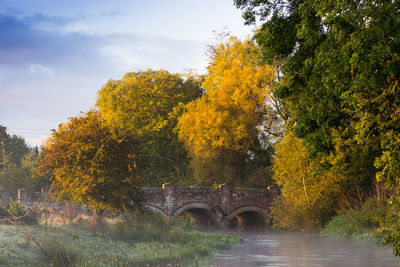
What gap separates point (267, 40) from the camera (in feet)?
49.3

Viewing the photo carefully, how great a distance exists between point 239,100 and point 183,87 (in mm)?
12505

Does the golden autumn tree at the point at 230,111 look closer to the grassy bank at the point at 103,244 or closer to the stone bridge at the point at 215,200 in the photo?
the stone bridge at the point at 215,200

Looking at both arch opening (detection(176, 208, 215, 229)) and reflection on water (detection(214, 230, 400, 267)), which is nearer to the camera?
reflection on water (detection(214, 230, 400, 267))

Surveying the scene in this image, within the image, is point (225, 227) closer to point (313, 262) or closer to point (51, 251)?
point (313, 262)

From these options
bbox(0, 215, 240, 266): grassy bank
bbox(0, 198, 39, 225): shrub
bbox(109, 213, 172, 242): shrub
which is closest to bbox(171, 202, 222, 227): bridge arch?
bbox(0, 215, 240, 266): grassy bank

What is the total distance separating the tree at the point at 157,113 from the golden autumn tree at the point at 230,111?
585 centimetres

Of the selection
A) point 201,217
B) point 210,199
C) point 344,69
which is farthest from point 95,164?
point 201,217

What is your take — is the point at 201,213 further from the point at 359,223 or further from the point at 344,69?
the point at 344,69

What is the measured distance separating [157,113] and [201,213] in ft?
34.6

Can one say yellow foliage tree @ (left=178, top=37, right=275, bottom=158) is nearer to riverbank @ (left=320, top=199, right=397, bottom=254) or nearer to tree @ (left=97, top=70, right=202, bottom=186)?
tree @ (left=97, top=70, right=202, bottom=186)

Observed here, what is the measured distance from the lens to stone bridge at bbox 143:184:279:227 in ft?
132

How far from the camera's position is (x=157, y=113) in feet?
165

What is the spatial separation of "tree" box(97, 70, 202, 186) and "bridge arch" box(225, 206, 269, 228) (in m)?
6.69

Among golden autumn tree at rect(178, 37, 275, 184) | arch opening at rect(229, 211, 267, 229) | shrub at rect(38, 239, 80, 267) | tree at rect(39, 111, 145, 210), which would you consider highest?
golden autumn tree at rect(178, 37, 275, 184)
